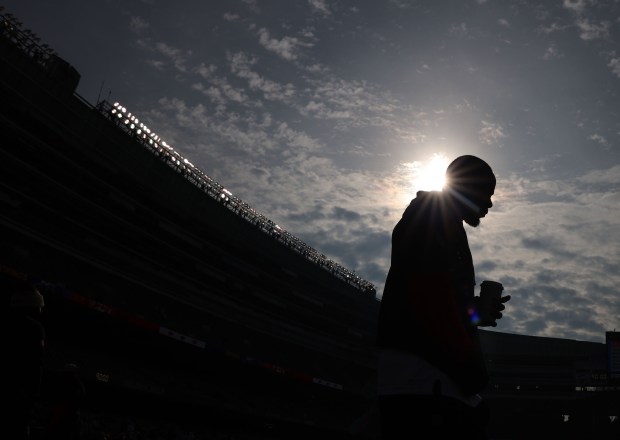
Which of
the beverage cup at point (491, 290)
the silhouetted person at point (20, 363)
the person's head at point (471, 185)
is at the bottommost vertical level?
the silhouetted person at point (20, 363)

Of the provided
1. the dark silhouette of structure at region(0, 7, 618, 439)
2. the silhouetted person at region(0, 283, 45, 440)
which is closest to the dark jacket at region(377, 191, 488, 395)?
the silhouetted person at region(0, 283, 45, 440)

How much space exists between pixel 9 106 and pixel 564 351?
217ft

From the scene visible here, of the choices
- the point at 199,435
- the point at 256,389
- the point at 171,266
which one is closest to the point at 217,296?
the point at 171,266

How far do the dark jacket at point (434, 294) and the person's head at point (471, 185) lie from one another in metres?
0.09

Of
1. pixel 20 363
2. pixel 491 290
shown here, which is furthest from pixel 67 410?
pixel 491 290

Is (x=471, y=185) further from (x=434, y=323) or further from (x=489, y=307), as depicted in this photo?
(x=489, y=307)

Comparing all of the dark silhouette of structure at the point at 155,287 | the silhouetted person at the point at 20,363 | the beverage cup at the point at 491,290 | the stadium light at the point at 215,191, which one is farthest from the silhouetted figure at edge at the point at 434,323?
the stadium light at the point at 215,191

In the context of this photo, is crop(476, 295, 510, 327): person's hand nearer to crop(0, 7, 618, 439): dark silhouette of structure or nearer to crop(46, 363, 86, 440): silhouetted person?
crop(46, 363, 86, 440): silhouetted person

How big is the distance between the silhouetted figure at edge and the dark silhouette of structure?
22.0m

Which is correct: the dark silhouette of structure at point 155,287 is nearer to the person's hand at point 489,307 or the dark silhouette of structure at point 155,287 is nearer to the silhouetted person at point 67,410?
the silhouetted person at point 67,410

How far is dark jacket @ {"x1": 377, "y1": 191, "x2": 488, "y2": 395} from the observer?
6.21ft

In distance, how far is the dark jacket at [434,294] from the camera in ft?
6.21

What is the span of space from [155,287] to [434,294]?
3676cm

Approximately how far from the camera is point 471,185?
2303 millimetres
